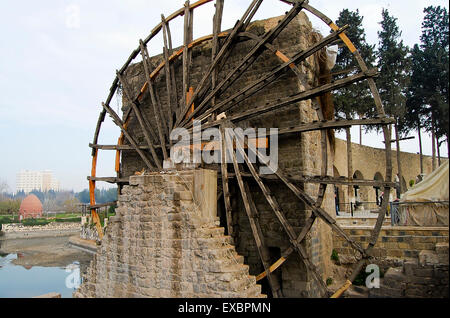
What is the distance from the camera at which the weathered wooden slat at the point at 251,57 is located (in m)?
6.70

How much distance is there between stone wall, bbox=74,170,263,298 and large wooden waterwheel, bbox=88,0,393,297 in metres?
1.41

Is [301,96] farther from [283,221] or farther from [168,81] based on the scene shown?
[168,81]

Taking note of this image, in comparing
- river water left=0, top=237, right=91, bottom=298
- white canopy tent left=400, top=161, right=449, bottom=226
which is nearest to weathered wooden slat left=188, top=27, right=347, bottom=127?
white canopy tent left=400, top=161, right=449, bottom=226

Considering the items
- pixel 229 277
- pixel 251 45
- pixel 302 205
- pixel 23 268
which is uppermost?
pixel 251 45

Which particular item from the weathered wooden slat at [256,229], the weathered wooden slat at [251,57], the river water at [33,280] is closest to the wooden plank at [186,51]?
the weathered wooden slat at [251,57]

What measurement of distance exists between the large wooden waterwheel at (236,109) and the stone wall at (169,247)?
1414mm

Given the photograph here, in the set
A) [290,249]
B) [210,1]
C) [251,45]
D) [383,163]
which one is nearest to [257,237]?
[290,249]

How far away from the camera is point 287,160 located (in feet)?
23.2

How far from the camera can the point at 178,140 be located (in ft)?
26.3

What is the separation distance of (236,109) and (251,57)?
1.17 meters

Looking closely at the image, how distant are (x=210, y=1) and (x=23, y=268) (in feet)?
45.5

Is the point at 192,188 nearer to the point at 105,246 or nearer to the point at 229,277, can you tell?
the point at 229,277

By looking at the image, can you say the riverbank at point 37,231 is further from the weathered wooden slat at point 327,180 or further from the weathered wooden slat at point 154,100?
the weathered wooden slat at point 327,180

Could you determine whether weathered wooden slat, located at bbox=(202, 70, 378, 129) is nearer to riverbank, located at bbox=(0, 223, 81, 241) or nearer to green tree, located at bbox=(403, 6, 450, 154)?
green tree, located at bbox=(403, 6, 450, 154)
